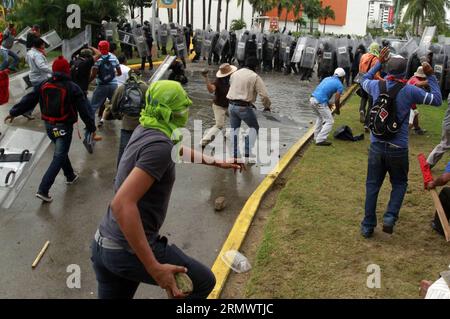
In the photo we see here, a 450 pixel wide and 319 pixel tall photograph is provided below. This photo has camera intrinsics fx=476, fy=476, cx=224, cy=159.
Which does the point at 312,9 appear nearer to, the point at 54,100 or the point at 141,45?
the point at 141,45

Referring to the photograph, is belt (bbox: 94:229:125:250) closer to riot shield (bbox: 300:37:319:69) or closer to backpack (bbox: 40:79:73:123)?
backpack (bbox: 40:79:73:123)

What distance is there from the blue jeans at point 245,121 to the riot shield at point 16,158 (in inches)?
102

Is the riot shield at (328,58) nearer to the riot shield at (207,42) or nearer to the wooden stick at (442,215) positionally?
the riot shield at (207,42)

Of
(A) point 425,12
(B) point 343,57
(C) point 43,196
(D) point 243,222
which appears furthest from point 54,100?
(A) point 425,12

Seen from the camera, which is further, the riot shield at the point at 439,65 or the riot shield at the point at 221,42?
the riot shield at the point at 221,42

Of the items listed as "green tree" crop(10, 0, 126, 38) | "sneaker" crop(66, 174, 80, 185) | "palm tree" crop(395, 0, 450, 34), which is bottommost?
"sneaker" crop(66, 174, 80, 185)

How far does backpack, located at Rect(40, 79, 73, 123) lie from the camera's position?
5.35 metres

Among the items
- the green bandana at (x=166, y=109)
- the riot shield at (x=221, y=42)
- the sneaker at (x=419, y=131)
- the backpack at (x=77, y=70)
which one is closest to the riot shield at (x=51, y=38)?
the backpack at (x=77, y=70)

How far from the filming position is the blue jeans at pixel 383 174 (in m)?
4.42

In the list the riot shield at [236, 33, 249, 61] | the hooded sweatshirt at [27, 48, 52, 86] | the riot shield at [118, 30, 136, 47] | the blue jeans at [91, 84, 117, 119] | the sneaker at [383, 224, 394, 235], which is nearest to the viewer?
Answer: the sneaker at [383, 224, 394, 235]

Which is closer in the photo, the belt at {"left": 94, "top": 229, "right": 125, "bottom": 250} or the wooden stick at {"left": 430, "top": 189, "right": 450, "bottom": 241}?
the belt at {"left": 94, "top": 229, "right": 125, "bottom": 250}

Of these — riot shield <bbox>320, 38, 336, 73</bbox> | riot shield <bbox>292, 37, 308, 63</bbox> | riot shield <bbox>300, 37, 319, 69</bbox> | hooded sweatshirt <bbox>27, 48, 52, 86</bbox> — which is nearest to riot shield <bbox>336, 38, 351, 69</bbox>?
riot shield <bbox>320, 38, 336, 73</bbox>
